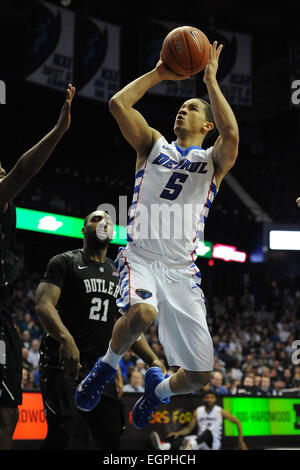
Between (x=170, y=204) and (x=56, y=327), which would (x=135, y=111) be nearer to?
(x=170, y=204)

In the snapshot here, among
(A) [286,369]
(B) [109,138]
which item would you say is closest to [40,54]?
(B) [109,138]

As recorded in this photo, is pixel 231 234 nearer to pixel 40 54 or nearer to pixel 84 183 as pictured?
pixel 84 183

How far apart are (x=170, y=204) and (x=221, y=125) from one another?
73 centimetres

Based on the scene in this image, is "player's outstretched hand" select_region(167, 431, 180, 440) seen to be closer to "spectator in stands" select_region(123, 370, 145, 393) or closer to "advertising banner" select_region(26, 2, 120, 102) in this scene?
"spectator in stands" select_region(123, 370, 145, 393)

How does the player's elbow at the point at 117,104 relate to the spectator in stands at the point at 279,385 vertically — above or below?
above

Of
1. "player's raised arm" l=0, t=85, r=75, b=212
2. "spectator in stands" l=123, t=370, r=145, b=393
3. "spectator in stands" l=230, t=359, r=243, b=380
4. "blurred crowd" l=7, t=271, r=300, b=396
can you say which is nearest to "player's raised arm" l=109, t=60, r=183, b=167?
"player's raised arm" l=0, t=85, r=75, b=212

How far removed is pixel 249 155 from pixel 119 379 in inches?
842

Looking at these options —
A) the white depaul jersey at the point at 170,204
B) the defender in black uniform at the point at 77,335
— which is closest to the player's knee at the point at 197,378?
the defender in black uniform at the point at 77,335

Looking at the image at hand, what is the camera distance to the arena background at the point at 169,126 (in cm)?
1900

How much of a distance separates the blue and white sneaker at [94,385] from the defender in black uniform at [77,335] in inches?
7.5

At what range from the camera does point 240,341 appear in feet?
61.2

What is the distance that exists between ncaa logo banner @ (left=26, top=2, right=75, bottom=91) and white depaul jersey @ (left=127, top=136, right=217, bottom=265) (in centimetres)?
1436

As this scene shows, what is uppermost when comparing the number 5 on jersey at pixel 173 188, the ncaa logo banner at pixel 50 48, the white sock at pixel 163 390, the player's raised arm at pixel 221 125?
the ncaa logo banner at pixel 50 48

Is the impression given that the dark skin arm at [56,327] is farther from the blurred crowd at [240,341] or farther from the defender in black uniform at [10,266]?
the blurred crowd at [240,341]
